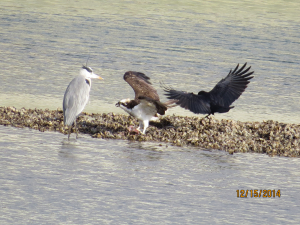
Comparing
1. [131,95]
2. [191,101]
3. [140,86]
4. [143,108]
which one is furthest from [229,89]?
[131,95]

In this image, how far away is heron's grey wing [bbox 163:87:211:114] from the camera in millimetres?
9539

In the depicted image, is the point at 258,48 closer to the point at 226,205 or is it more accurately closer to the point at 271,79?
the point at 271,79

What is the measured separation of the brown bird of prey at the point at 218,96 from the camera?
31.4 feet

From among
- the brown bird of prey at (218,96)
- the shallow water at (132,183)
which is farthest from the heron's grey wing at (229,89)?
the shallow water at (132,183)

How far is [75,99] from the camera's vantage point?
9.78 meters

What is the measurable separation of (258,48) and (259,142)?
11.5 meters

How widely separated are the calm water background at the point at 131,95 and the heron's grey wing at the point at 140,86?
1.26 meters

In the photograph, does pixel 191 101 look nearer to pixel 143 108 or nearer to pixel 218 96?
pixel 218 96

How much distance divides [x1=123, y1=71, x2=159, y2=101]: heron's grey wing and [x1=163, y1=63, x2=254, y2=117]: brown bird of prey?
83 centimetres

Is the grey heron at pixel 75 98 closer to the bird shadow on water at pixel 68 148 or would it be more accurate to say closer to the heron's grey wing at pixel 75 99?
the heron's grey wing at pixel 75 99

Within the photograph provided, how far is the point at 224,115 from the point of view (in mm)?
12023
